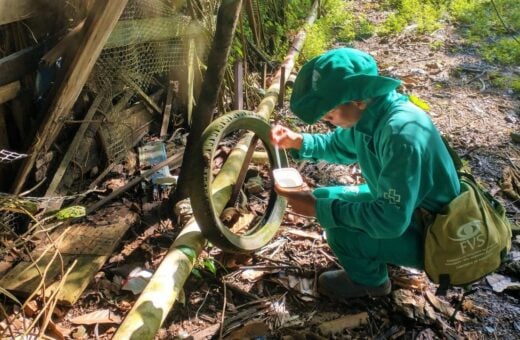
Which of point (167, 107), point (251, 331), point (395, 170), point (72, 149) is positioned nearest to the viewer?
point (395, 170)

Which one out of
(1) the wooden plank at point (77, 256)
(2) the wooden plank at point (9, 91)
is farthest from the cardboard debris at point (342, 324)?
(2) the wooden plank at point (9, 91)

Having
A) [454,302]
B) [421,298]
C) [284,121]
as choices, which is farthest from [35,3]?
[454,302]

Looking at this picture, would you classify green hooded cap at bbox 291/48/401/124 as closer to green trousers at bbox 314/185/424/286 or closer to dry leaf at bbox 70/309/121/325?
green trousers at bbox 314/185/424/286

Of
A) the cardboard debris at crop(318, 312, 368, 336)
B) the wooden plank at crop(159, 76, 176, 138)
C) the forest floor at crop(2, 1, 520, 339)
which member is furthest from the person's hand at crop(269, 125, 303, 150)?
the wooden plank at crop(159, 76, 176, 138)

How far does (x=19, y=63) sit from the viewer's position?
3178 mm

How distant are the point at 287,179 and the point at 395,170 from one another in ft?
2.68

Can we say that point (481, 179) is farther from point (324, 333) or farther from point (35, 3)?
point (35, 3)

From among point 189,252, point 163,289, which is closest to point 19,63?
point 189,252

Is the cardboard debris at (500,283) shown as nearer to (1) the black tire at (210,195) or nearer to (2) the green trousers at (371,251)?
(2) the green trousers at (371,251)

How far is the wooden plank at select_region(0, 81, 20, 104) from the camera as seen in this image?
3166mm

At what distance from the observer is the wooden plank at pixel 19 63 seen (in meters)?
3.09

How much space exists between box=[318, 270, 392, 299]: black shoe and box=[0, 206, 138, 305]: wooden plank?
1.59 m

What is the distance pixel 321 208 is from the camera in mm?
2639

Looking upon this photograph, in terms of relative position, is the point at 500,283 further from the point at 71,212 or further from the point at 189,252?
the point at 71,212
